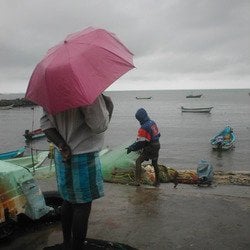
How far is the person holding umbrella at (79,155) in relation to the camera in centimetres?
302

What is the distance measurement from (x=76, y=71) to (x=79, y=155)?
2.27 feet

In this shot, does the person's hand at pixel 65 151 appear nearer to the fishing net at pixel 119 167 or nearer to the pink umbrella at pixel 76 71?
the pink umbrella at pixel 76 71

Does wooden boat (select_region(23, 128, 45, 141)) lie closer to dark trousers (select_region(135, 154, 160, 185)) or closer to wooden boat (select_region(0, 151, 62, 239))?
dark trousers (select_region(135, 154, 160, 185))

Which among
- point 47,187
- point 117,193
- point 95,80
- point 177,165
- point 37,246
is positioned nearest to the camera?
point 95,80

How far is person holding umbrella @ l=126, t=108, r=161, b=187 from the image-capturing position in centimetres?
773

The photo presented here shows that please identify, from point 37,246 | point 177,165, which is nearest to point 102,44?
point 37,246

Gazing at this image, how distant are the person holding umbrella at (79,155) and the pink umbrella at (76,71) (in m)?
0.21

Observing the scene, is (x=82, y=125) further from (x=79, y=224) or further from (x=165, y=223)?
(x=165, y=223)

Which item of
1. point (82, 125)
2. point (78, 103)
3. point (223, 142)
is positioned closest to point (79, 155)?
point (82, 125)

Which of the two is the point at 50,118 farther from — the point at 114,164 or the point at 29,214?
the point at 114,164

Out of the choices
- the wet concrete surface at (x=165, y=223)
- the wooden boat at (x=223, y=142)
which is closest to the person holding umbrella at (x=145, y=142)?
the wet concrete surface at (x=165, y=223)

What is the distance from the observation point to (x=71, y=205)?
336cm

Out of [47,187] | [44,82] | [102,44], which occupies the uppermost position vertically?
[102,44]

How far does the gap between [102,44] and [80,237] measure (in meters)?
1.61
